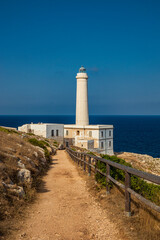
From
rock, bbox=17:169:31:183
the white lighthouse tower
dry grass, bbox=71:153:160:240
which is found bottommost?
dry grass, bbox=71:153:160:240

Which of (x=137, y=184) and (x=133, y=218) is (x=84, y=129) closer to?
(x=137, y=184)

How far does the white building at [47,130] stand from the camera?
139 feet

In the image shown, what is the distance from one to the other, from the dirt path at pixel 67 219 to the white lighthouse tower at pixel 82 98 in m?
39.8

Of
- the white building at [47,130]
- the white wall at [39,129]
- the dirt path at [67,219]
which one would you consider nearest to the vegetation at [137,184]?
the dirt path at [67,219]

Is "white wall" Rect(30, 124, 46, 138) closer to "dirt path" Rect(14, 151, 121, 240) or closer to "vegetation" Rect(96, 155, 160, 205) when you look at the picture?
"dirt path" Rect(14, 151, 121, 240)

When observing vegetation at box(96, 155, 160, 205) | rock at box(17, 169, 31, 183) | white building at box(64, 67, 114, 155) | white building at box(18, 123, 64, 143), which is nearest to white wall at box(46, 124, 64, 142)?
white building at box(18, 123, 64, 143)

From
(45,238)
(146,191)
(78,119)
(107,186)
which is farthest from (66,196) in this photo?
(78,119)

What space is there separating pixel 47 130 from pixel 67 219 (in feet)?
123

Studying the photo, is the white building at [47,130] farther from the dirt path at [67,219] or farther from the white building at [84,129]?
the dirt path at [67,219]

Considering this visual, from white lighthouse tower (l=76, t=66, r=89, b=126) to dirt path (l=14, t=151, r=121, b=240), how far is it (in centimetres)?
3984

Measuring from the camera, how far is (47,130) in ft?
139

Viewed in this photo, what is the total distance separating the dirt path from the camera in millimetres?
4410

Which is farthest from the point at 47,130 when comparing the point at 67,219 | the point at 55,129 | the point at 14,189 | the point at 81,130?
the point at 67,219

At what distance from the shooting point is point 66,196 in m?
7.18
